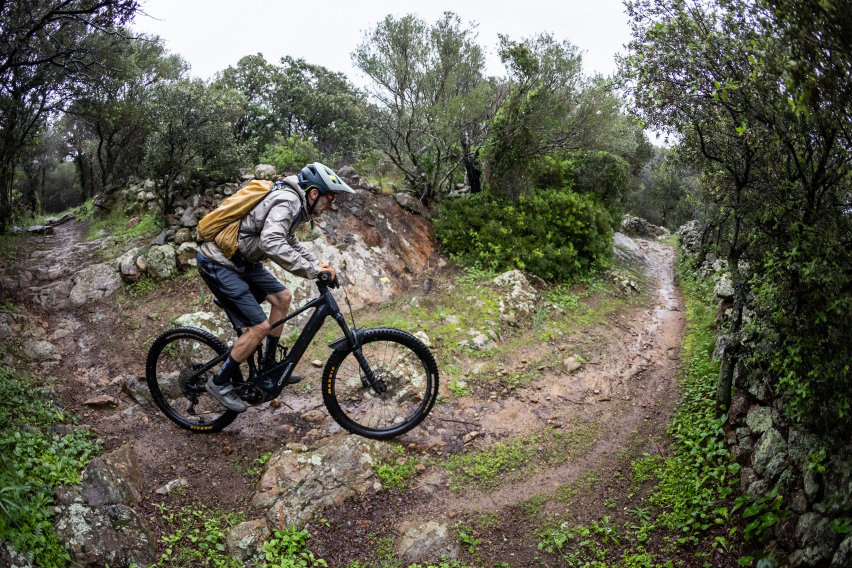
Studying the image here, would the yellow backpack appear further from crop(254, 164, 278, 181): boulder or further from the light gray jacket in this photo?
crop(254, 164, 278, 181): boulder

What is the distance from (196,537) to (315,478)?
3.44ft

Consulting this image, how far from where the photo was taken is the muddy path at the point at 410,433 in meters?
4.36

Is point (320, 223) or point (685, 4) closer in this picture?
point (685, 4)

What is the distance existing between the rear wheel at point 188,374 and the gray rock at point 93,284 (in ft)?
13.3

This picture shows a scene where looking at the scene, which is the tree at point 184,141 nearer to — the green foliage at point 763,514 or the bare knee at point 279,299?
the bare knee at point 279,299

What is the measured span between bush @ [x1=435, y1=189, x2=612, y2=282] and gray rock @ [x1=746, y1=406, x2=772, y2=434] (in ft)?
21.6

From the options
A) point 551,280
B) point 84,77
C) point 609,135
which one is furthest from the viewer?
point 84,77

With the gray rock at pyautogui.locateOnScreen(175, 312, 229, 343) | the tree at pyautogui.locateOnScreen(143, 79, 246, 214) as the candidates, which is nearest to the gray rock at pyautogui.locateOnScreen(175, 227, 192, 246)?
the tree at pyautogui.locateOnScreen(143, 79, 246, 214)

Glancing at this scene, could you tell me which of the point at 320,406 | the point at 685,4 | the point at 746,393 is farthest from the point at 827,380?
the point at 320,406

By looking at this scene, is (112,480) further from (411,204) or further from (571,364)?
(411,204)

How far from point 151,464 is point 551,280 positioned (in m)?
8.73

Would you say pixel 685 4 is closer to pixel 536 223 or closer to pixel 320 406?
pixel 320 406

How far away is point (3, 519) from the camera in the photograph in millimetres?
2932

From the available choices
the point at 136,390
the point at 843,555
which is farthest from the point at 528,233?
the point at 843,555
